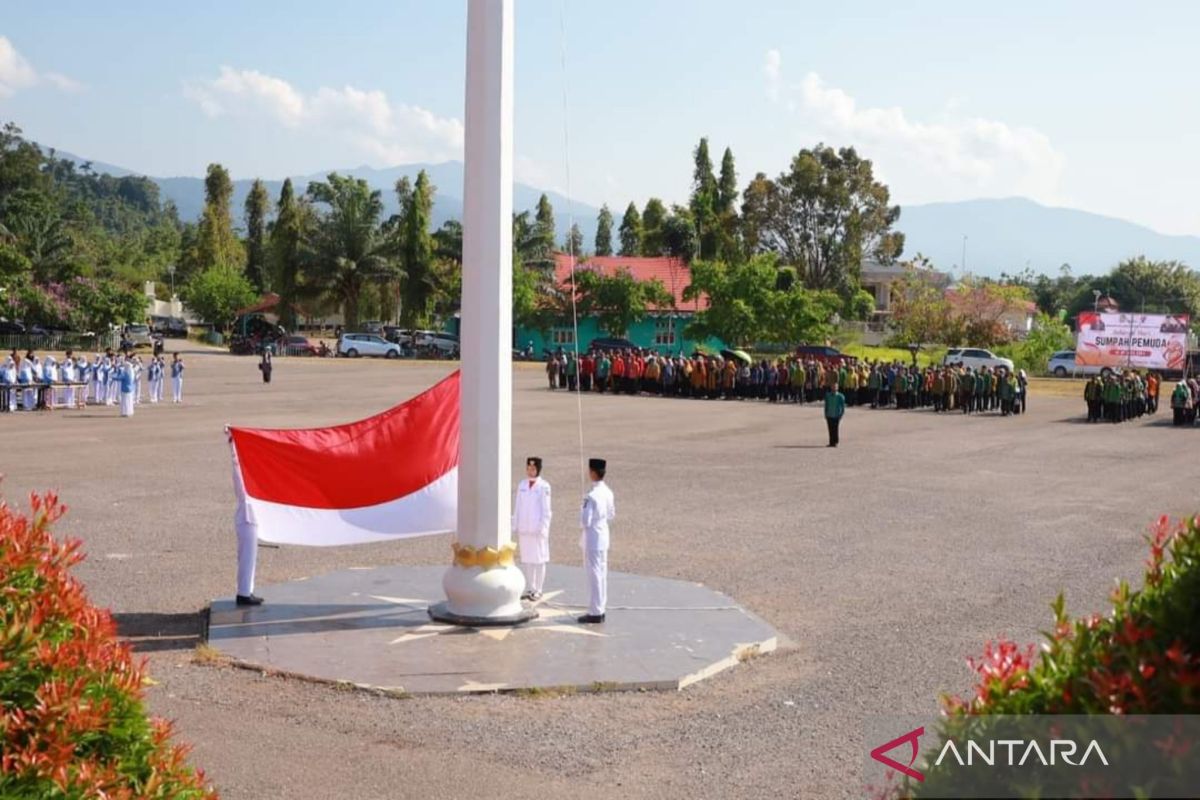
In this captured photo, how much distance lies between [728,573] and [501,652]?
414 cm

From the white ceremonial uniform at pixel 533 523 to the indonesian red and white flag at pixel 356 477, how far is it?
70 centimetres

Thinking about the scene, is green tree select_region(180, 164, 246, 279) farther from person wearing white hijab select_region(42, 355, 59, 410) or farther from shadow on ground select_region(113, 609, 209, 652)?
shadow on ground select_region(113, 609, 209, 652)

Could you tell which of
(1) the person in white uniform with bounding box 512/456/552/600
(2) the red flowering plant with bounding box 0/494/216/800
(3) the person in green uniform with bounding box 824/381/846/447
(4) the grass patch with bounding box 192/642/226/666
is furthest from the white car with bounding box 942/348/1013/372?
(2) the red flowering plant with bounding box 0/494/216/800

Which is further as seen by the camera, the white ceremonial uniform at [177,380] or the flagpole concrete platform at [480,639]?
the white ceremonial uniform at [177,380]

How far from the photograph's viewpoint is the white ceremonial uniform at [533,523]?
1142 cm

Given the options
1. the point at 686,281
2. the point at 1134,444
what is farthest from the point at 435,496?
the point at 686,281

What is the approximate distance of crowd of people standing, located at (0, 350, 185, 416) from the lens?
31.3 meters

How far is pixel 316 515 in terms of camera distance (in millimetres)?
11477

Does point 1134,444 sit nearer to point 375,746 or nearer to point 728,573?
point 728,573

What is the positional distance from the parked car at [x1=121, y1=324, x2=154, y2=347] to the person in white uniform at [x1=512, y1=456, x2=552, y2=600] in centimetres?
5585

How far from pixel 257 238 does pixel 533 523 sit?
86124mm

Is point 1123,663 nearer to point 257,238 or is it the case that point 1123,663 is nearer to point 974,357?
point 974,357

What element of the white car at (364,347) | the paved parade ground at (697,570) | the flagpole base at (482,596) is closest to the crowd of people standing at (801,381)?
the paved parade ground at (697,570)

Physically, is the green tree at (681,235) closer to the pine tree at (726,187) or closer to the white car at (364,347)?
the pine tree at (726,187)
